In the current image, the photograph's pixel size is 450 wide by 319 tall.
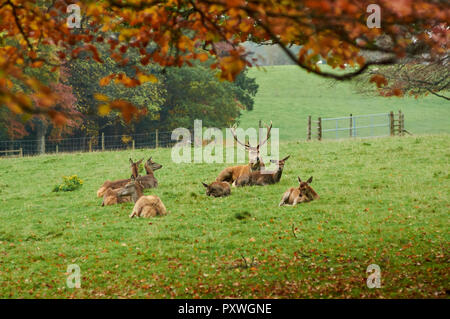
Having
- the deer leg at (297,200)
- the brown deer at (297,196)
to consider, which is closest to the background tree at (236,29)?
the brown deer at (297,196)

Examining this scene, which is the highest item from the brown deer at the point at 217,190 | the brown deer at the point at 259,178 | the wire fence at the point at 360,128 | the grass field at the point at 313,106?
the grass field at the point at 313,106

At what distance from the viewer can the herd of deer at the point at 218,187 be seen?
523 inches

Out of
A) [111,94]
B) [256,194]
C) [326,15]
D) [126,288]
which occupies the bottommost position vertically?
[126,288]

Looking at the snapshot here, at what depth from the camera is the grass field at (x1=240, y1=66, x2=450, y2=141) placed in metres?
58.9

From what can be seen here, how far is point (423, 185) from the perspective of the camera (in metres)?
15.3

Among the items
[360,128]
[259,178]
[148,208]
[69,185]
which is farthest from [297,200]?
[360,128]

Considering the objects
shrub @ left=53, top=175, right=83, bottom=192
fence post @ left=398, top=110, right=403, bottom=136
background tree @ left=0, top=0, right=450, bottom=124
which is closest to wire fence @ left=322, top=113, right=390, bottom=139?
fence post @ left=398, top=110, right=403, bottom=136

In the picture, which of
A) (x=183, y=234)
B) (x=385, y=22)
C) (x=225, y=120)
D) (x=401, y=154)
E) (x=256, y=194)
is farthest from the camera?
(x=225, y=120)

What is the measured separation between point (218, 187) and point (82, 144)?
88.4 feet

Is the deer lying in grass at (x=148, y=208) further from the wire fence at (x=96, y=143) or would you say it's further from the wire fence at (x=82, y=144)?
the wire fence at (x=82, y=144)

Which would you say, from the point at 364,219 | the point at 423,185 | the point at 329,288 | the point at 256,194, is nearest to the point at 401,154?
the point at 423,185

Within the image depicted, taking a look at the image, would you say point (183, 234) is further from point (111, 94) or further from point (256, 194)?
point (111, 94)

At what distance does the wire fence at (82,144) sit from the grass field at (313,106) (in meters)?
17.5

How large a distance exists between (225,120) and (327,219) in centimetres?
3215
